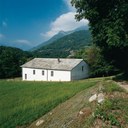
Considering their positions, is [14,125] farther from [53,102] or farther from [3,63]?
[3,63]

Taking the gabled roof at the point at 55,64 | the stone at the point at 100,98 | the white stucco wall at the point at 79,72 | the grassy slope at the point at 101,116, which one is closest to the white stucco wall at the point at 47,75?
→ the gabled roof at the point at 55,64

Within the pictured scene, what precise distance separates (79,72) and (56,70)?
483 centimetres

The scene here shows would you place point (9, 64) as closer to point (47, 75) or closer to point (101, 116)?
point (47, 75)

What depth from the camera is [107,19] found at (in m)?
27.2

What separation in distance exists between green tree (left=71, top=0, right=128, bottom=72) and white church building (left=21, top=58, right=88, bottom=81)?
84.5ft

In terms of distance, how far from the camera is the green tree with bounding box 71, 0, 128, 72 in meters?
25.8

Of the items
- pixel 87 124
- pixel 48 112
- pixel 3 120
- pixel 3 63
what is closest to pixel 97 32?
pixel 48 112

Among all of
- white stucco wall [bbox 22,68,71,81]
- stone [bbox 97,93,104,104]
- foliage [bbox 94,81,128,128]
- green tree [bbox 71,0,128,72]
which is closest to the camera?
foliage [bbox 94,81,128,128]

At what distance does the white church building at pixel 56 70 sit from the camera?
5640cm

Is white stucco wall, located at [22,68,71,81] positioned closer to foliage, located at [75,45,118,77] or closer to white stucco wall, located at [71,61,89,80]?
white stucco wall, located at [71,61,89,80]

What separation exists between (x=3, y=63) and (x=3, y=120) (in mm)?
59071

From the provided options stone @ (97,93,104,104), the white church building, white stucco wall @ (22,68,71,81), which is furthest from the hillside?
the white church building

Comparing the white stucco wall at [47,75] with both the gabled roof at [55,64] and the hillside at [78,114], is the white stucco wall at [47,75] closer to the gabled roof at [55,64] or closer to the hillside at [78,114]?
the gabled roof at [55,64]

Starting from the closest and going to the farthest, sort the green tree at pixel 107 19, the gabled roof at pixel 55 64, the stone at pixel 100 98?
1. the stone at pixel 100 98
2. the green tree at pixel 107 19
3. the gabled roof at pixel 55 64
